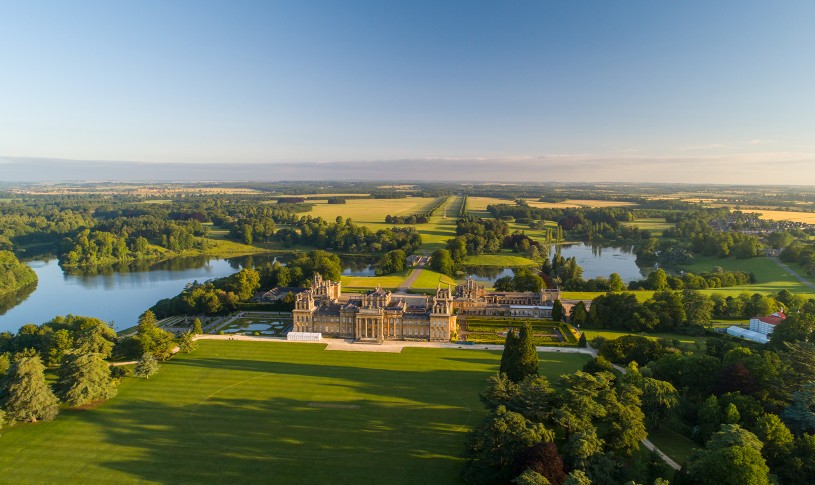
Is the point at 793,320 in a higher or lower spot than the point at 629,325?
higher

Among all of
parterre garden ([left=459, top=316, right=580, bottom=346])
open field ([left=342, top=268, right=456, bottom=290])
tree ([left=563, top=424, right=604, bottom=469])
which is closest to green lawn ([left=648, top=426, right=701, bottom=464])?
tree ([left=563, top=424, right=604, bottom=469])

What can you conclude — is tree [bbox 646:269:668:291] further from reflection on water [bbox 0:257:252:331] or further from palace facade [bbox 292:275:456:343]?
reflection on water [bbox 0:257:252:331]

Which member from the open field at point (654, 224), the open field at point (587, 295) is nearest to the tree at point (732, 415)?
the open field at point (587, 295)

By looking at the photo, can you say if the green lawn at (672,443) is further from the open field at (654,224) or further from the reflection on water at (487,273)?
the open field at (654,224)

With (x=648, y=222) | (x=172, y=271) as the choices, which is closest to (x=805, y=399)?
(x=172, y=271)

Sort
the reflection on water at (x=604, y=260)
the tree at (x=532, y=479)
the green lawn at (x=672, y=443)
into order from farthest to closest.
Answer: the reflection on water at (x=604, y=260) < the green lawn at (x=672, y=443) < the tree at (x=532, y=479)

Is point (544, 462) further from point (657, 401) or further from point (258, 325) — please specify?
point (258, 325)

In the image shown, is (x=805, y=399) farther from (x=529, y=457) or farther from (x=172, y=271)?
(x=172, y=271)
